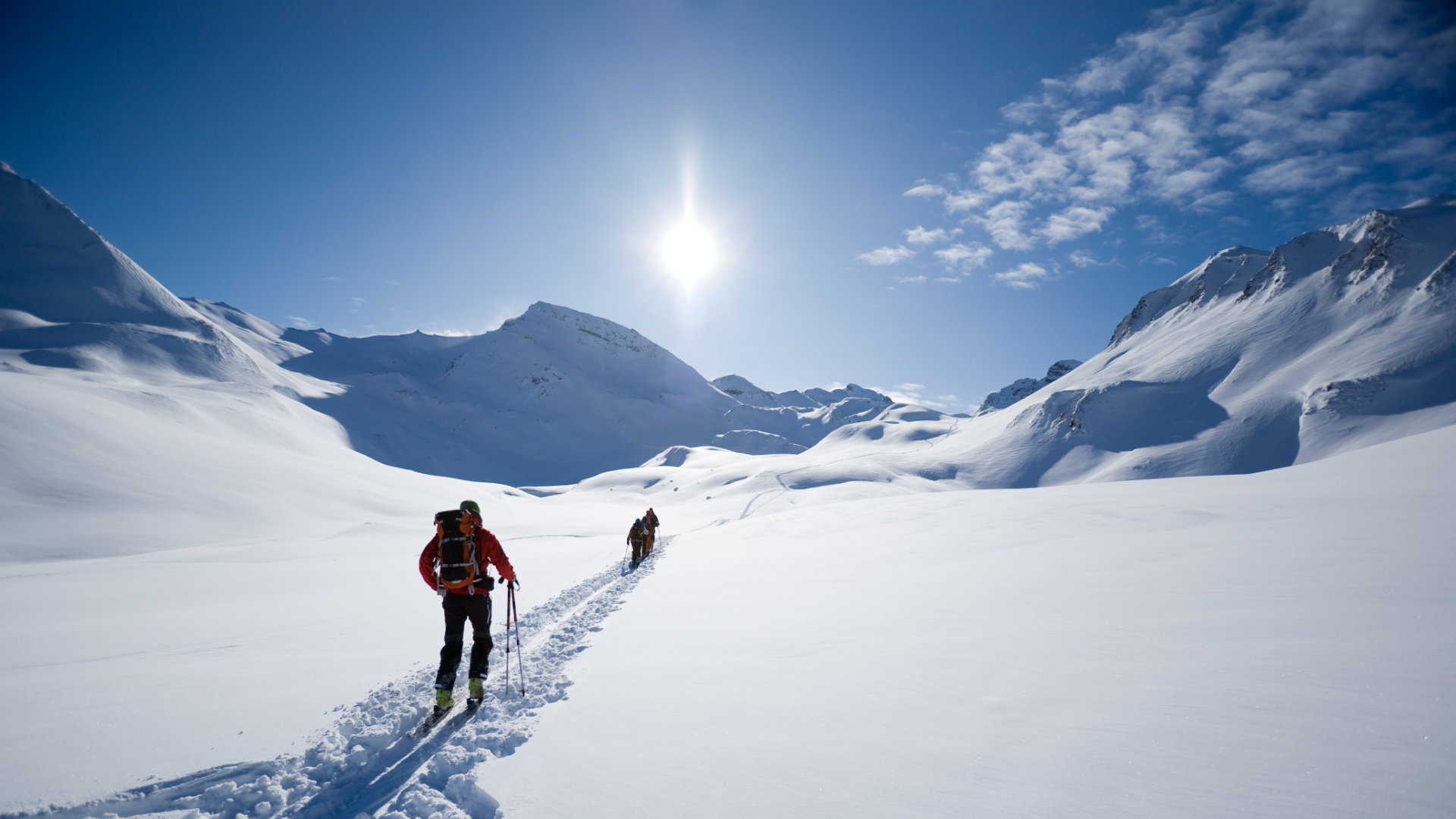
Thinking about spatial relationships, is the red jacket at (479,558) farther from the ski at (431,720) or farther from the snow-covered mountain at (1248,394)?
the snow-covered mountain at (1248,394)

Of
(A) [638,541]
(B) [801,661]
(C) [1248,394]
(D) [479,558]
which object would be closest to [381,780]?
(D) [479,558]

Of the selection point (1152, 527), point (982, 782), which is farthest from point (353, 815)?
point (1152, 527)

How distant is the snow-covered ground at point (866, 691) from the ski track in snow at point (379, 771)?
1.1 inches

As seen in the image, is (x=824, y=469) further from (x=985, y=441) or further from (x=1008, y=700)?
(x=1008, y=700)

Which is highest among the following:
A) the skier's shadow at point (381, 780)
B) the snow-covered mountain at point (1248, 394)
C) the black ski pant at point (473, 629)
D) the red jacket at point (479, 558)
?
the snow-covered mountain at point (1248, 394)

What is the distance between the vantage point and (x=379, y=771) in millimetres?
4500

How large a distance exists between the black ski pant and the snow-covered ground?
484mm

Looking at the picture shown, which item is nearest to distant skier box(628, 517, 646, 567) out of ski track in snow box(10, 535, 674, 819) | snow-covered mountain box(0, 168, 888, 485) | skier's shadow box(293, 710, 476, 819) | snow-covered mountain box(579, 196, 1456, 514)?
ski track in snow box(10, 535, 674, 819)

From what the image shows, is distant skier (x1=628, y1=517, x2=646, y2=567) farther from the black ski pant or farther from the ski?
the ski

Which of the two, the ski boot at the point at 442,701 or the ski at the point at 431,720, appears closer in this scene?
the ski at the point at 431,720

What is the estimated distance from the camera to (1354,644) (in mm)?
4438

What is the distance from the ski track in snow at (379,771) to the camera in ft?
12.5

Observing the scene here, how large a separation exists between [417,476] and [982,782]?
71.4m

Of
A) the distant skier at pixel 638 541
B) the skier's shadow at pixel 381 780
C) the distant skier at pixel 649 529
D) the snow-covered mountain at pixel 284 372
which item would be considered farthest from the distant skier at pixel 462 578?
the snow-covered mountain at pixel 284 372
